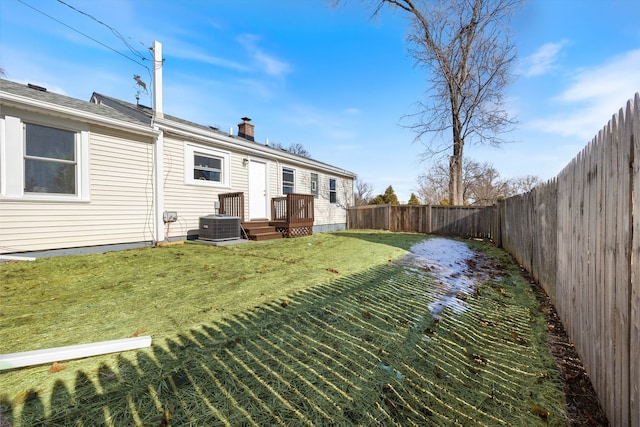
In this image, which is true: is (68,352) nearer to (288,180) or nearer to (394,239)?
(394,239)

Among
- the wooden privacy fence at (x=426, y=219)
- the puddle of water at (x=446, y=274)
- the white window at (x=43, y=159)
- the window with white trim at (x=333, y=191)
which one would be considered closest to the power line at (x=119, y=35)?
the white window at (x=43, y=159)

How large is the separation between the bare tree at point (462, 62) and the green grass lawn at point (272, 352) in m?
14.0

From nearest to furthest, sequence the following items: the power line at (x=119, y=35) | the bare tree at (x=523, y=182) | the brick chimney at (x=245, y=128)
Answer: the power line at (x=119, y=35) < the brick chimney at (x=245, y=128) < the bare tree at (x=523, y=182)

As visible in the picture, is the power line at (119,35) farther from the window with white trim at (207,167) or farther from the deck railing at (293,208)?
the deck railing at (293,208)

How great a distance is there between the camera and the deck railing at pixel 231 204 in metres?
8.66

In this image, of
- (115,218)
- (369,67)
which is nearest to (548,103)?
(369,67)

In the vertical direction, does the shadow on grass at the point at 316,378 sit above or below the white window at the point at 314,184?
below

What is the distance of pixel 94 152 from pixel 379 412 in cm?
777

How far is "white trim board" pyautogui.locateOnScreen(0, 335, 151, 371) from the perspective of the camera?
6.49ft

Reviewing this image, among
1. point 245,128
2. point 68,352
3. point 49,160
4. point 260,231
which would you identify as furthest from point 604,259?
point 245,128

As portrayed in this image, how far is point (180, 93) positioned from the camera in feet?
35.7

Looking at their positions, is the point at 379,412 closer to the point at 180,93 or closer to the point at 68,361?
the point at 68,361

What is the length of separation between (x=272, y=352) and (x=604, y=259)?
261 centimetres

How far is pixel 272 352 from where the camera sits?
7.41ft
